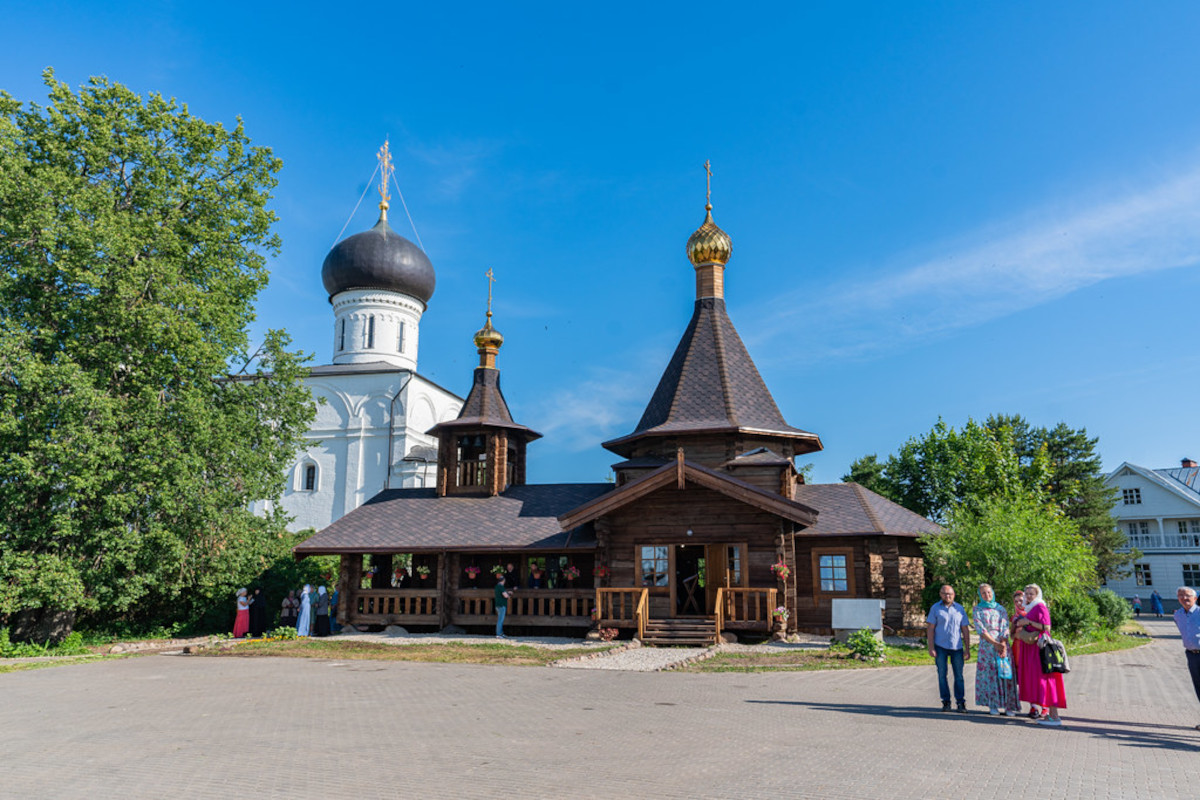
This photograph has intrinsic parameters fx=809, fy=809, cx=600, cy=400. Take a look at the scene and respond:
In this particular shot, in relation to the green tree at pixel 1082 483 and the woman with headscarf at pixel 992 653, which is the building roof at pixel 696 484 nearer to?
the woman with headscarf at pixel 992 653

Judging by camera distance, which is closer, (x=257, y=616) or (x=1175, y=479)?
(x=257, y=616)

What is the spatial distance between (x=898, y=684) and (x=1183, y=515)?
44313mm

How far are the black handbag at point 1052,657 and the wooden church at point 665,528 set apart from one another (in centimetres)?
919

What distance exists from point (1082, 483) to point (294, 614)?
37.2 m

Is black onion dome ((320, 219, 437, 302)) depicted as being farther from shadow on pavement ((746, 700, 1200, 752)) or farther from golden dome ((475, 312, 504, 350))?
shadow on pavement ((746, 700, 1200, 752))

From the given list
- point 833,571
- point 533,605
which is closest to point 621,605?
point 533,605

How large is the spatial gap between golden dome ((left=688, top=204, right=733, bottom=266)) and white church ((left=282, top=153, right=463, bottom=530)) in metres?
18.6

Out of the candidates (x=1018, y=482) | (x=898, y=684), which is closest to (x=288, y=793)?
(x=898, y=684)

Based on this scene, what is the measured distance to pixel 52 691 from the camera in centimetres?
1160

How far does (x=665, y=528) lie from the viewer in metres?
19.4

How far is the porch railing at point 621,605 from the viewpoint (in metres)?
18.8

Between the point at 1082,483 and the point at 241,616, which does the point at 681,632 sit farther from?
the point at 1082,483

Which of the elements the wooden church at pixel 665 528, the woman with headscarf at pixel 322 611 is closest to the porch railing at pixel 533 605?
the wooden church at pixel 665 528

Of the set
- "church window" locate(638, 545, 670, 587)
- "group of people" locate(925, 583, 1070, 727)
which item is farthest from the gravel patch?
"group of people" locate(925, 583, 1070, 727)
